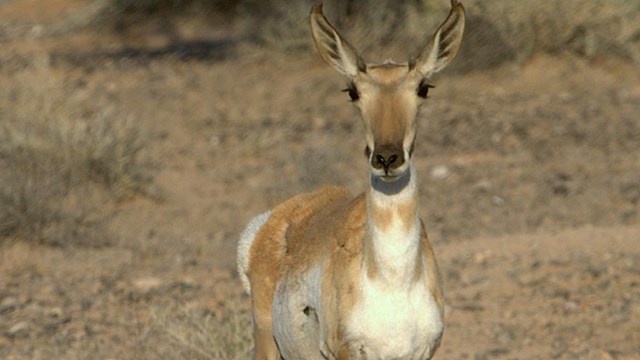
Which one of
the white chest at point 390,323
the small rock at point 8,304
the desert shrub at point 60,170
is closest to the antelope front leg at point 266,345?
the white chest at point 390,323

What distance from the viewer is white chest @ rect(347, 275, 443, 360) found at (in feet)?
20.3

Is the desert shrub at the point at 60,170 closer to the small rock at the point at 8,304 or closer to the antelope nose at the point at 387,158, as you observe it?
the small rock at the point at 8,304

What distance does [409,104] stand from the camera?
6199 millimetres

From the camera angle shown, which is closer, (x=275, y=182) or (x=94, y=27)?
(x=275, y=182)

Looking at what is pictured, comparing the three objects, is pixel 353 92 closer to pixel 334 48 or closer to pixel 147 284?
pixel 334 48

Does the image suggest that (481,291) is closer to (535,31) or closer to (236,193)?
(236,193)

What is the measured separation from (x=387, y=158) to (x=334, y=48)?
807 mm

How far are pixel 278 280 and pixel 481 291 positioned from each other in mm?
3726

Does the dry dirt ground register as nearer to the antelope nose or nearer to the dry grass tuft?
the dry grass tuft

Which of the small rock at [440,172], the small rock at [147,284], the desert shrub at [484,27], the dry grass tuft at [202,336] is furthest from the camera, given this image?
the desert shrub at [484,27]

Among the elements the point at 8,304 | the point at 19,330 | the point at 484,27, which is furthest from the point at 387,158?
the point at 484,27

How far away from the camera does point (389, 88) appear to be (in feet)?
20.5

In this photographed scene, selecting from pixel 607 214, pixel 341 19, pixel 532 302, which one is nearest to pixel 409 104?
pixel 532 302

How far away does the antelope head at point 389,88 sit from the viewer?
19.5ft
